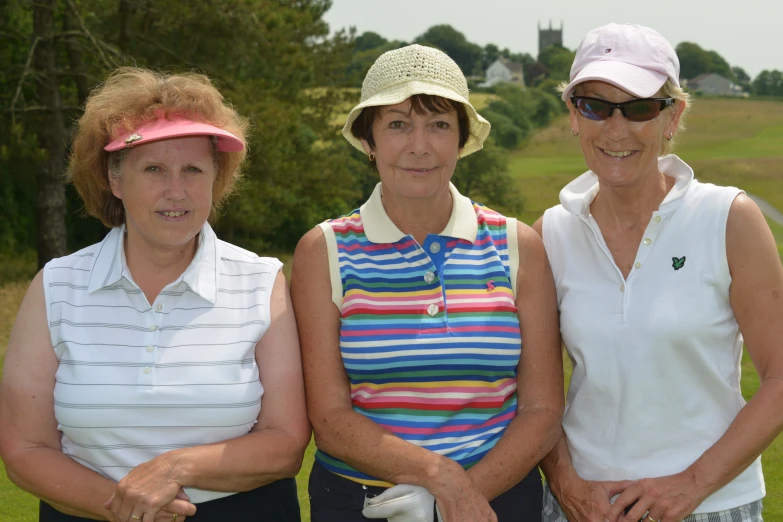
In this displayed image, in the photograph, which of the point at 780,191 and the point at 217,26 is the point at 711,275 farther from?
the point at 780,191

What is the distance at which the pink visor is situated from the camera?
2973 millimetres

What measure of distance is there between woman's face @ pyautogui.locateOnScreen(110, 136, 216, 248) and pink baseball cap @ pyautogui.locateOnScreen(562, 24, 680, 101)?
131 centimetres

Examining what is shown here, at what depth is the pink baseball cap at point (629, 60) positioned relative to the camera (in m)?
2.93

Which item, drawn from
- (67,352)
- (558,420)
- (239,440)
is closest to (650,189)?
(558,420)

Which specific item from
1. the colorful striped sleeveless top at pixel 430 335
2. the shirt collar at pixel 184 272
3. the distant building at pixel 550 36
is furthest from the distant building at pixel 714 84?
the distant building at pixel 550 36

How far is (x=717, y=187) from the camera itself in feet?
10.00

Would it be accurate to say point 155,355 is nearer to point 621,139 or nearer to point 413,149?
point 413,149

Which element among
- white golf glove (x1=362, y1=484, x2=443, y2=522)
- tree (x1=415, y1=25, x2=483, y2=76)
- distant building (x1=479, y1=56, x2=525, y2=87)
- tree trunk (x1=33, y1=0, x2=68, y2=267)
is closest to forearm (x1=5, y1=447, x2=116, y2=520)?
white golf glove (x1=362, y1=484, x2=443, y2=522)

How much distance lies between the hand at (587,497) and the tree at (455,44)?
116 meters

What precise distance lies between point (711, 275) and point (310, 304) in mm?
1307

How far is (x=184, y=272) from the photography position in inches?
122

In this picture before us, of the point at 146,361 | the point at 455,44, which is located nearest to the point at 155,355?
the point at 146,361

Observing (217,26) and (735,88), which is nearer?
(217,26)

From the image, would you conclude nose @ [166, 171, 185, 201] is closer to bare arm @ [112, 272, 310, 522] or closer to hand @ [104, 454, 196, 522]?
bare arm @ [112, 272, 310, 522]
